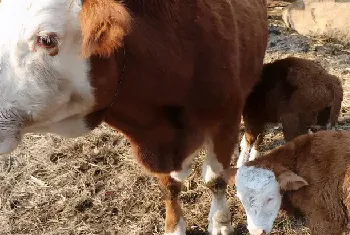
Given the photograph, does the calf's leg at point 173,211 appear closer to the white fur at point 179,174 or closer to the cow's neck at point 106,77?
the white fur at point 179,174

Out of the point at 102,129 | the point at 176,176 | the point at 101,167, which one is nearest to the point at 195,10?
the point at 176,176

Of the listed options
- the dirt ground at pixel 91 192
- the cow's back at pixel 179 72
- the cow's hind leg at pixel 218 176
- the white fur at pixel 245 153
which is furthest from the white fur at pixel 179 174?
the white fur at pixel 245 153

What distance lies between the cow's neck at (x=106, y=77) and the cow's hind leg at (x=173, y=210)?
111 cm

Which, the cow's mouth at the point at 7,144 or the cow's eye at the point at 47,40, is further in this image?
the cow's mouth at the point at 7,144

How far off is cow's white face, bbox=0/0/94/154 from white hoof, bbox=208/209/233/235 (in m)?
1.56

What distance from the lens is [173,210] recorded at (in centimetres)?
341

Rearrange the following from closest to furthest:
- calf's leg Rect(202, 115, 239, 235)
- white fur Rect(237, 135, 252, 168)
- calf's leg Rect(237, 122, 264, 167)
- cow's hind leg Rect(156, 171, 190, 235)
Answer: calf's leg Rect(202, 115, 239, 235)
cow's hind leg Rect(156, 171, 190, 235)
calf's leg Rect(237, 122, 264, 167)
white fur Rect(237, 135, 252, 168)

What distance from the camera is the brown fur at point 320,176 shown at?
2688mm

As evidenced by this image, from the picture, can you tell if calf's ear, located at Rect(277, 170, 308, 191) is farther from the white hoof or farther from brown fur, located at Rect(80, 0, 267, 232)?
the white hoof

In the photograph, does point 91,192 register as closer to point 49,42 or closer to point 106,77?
point 106,77

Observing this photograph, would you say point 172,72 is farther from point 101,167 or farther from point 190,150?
point 101,167

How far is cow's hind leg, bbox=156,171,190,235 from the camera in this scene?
132 inches

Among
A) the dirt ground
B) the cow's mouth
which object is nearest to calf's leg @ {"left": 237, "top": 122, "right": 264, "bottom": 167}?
the dirt ground

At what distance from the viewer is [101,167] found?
13.8 feet
